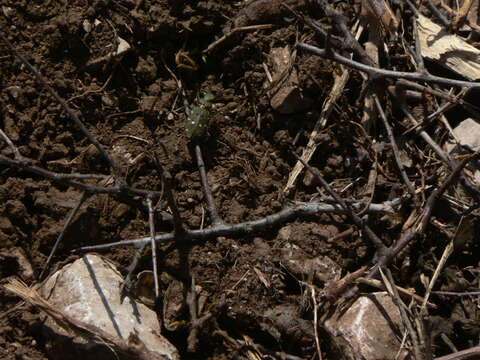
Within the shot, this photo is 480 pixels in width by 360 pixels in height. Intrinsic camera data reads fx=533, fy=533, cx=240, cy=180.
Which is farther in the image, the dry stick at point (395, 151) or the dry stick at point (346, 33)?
the dry stick at point (346, 33)

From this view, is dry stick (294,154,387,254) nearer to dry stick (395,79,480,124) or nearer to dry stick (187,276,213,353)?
dry stick (395,79,480,124)

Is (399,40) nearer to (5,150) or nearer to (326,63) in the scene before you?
(326,63)

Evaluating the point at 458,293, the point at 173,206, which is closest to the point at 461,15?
the point at 458,293

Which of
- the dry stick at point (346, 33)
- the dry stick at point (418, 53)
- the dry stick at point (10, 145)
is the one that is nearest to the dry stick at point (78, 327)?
the dry stick at point (10, 145)

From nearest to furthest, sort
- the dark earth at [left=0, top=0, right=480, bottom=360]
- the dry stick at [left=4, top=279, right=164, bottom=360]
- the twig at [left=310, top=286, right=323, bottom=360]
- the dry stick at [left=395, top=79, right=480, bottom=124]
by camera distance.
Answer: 1. the dry stick at [left=4, top=279, right=164, bottom=360]
2. the twig at [left=310, top=286, right=323, bottom=360]
3. the dark earth at [left=0, top=0, right=480, bottom=360]
4. the dry stick at [left=395, top=79, right=480, bottom=124]

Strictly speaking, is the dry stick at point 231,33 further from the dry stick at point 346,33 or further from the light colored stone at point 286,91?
the dry stick at point 346,33

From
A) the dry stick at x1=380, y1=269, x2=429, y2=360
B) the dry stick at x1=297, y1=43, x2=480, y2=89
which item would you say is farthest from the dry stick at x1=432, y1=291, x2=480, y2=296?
the dry stick at x1=297, y1=43, x2=480, y2=89

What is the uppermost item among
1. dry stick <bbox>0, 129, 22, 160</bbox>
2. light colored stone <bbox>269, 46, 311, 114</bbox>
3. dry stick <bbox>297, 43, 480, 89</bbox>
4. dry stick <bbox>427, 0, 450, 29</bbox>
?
dry stick <bbox>427, 0, 450, 29</bbox>
